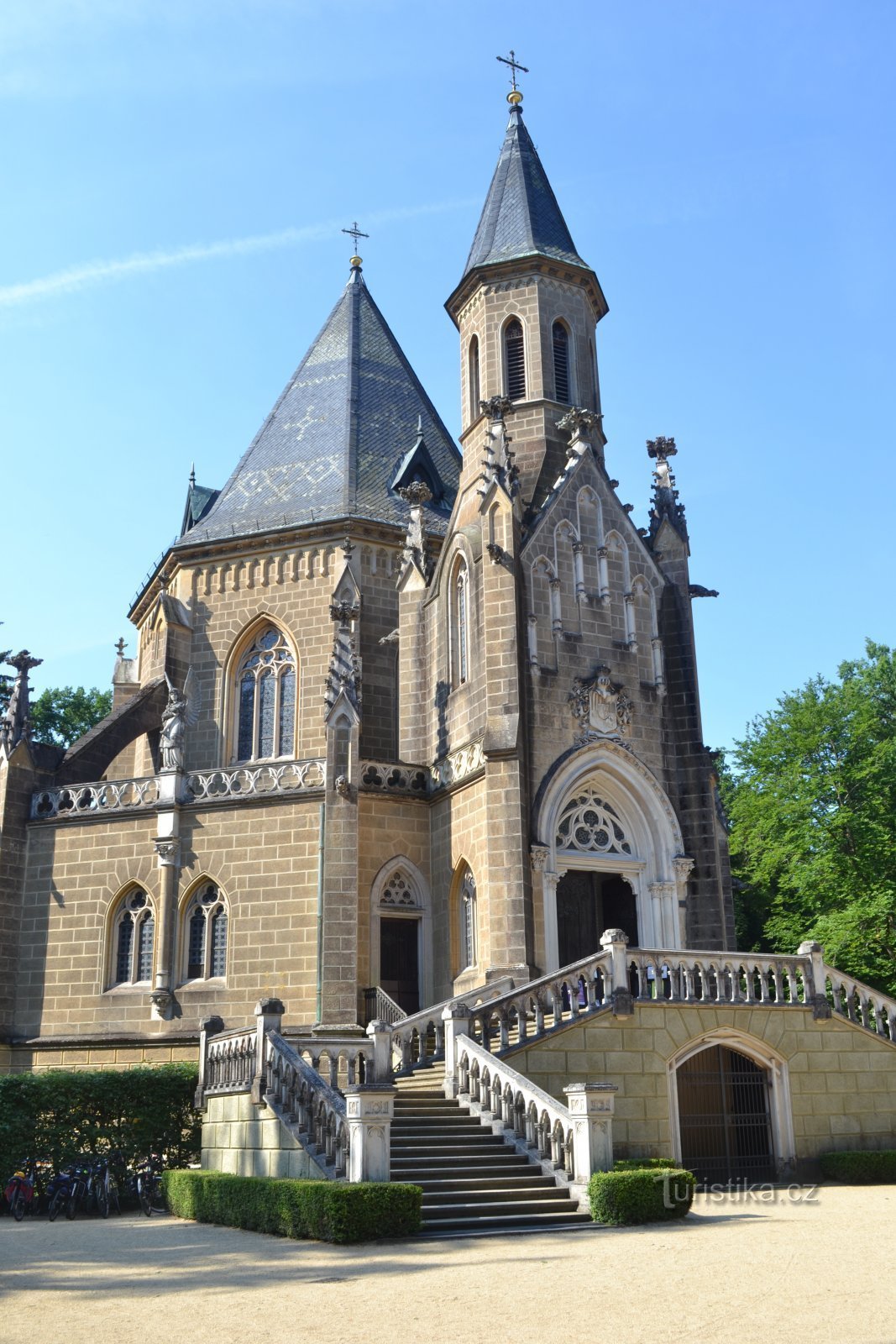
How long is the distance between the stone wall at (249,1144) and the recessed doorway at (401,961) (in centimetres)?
693

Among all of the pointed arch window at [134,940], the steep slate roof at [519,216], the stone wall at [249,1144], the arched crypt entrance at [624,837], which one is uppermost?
the steep slate roof at [519,216]

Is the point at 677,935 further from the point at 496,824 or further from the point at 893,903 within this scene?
the point at 893,903

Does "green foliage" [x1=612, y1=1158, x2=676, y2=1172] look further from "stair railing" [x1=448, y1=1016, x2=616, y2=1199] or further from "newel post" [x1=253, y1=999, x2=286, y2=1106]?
"newel post" [x1=253, y1=999, x2=286, y2=1106]

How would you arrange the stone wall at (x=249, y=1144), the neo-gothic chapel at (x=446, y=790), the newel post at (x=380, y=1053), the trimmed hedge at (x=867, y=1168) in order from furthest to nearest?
1. the neo-gothic chapel at (x=446, y=790)
2. the trimmed hedge at (x=867, y=1168)
3. the newel post at (x=380, y=1053)
4. the stone wall at (x=249, y=1144)

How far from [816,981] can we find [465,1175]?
8.60 metres

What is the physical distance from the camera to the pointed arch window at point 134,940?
88.2 ft

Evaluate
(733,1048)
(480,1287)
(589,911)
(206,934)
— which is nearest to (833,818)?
(589,911)

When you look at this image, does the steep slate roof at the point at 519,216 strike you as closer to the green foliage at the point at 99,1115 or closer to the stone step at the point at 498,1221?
the green foliage at the point at 99,1115

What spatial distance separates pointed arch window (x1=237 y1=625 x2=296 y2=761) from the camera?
1252 inches

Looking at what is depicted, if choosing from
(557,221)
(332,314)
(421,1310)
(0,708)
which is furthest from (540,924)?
(0,708)

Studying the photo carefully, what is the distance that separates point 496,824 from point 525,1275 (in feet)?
42.1

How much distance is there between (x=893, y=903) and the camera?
3516 centimetres

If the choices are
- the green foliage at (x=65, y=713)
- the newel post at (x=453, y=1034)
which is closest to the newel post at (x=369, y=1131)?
the newel post at (x=453, y=1034)

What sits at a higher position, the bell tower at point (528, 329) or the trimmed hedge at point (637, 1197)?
Result: the bell tower at point (528, 329)
